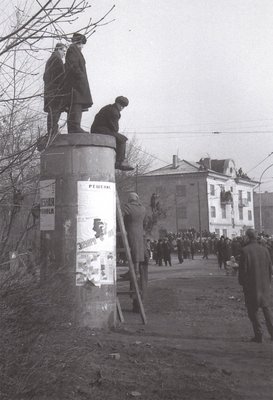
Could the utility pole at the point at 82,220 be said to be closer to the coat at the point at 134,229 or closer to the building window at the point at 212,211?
the coat at the point at 134,229

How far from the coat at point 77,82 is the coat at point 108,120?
2.75ft

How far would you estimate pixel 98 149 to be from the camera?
28.0ft

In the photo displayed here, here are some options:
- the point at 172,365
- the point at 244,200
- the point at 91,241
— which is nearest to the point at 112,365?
the point at 172,365

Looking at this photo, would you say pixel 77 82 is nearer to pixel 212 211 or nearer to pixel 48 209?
pixel 48 209

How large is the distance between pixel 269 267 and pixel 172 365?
141 inches

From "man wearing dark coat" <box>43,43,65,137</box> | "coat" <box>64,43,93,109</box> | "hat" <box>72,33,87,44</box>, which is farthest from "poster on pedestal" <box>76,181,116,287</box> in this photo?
"hat" <box>72,33,87,44</box>

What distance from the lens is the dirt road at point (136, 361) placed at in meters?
4.40

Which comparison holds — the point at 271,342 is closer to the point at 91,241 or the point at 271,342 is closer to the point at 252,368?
the point at 252,368

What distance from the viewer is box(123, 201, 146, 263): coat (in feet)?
32.3

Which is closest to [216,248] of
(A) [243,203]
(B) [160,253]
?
(B) [160,253]

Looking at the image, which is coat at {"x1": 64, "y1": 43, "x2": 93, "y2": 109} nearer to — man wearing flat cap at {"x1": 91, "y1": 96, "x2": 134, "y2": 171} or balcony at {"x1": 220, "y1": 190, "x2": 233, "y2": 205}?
man wearing flat cap at {"x1": 91, "y1": 96, "x2": 134, "y2": 171}

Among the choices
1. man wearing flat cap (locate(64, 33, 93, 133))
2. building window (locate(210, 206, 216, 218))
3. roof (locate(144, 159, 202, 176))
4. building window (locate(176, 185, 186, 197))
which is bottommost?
man wearing flat cap (locate(64, 33, 93, 133))

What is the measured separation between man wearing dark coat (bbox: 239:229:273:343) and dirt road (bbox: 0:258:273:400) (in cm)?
46

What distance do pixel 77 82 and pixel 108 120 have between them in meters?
1.41
